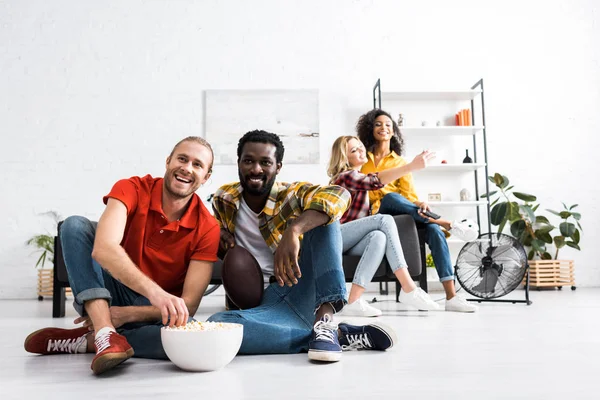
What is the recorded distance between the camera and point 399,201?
3.47 meters

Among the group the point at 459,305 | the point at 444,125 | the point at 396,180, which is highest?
the point at 444,125

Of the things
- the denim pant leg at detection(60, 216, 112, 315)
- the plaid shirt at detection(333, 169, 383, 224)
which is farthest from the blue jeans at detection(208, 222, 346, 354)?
the plaid shirt at detection(333, 169, 383, 224)

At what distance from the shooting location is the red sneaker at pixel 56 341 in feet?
5.93

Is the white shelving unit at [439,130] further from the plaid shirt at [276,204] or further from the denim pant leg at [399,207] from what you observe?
Answer: the plaid shirt at [276,204]

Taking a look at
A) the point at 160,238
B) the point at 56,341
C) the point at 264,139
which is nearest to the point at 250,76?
the point at 264,139

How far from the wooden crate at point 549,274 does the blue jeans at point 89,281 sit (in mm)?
4075

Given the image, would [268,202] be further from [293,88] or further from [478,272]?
[293,88]

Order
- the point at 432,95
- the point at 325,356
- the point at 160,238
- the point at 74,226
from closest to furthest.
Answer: the point at 325,356, the point at 74,226, the point at 160,238, the point at 432,95

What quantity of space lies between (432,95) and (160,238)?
4058mm

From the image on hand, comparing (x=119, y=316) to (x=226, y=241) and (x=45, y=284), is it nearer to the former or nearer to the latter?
(x=226, y=241)

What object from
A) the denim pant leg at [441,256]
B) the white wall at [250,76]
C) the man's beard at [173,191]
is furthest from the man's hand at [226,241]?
the white wall at [250,76]

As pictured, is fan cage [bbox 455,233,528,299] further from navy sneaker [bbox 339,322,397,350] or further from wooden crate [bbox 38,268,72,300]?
wooden crate [bbox 38,268,72,300]

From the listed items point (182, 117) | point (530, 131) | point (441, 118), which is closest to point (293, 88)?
point (182, 117)

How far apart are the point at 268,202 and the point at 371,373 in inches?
29.8
